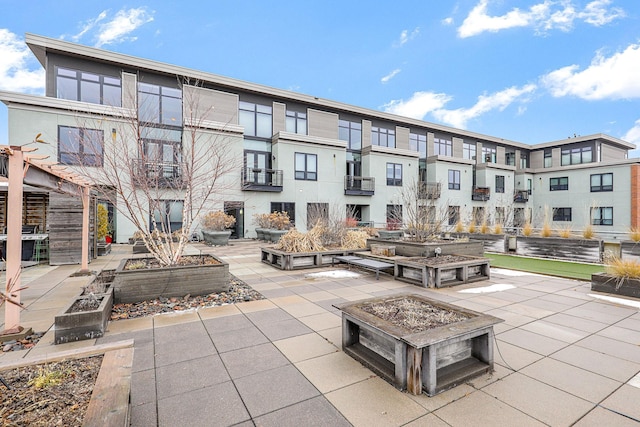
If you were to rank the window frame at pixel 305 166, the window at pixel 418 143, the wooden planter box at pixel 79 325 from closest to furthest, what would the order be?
the wooden planter box at pixel 79 325, the window frame at pixel 305 166, the window at pixel 418 143

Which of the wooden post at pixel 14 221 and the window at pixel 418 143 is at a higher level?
the window at pixel 418 143

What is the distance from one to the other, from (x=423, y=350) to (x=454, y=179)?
26.5m

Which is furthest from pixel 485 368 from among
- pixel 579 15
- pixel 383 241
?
pixel 579 15

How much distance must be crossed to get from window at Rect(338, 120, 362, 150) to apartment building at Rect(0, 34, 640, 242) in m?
0.08

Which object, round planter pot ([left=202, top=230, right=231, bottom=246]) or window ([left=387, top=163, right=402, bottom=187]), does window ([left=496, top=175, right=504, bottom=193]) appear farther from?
round planter pot ([left=202, top=230, right=231, bottom=246])

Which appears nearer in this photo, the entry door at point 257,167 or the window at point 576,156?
the entry door at point 257,167

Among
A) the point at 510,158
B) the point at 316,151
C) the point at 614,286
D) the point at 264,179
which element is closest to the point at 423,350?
the point at 614,286

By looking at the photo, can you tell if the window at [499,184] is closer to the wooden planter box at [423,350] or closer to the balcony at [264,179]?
the balcony at [264,179]

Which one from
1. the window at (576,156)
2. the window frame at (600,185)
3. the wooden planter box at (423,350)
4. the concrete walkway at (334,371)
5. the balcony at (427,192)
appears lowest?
the concrete walkway at (334,371)

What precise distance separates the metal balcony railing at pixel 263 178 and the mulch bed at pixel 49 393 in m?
15.4

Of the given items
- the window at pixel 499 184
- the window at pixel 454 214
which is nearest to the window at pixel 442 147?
the window at pixel 499 184

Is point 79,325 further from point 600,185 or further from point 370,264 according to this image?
point 600,185

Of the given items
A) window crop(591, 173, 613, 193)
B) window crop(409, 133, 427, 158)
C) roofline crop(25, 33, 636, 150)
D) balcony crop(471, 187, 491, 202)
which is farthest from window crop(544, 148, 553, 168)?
window crop(409, 133, 427, 158)

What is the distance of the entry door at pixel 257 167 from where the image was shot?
18.1 metres
